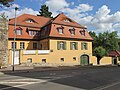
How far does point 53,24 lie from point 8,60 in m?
13.3

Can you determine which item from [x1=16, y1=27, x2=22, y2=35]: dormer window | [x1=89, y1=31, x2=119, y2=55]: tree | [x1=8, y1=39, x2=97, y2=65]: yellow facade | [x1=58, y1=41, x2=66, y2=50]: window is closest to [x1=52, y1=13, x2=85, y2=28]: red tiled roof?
[x1=8, y1=39, x2=97, y2=65]: yellow facade

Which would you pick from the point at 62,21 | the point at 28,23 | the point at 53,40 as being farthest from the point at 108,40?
the point at 28,23

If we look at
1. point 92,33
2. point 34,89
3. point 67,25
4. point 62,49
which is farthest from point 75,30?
point 34,89

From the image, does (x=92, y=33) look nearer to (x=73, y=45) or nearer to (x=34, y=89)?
(x=73, y=45)

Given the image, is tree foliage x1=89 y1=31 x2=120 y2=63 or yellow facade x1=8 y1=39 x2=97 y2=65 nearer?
yellow facade x1=8 y1=39 x2=97 y2=65

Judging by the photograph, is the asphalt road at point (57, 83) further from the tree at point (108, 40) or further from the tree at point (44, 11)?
the tree at point (44, 11)

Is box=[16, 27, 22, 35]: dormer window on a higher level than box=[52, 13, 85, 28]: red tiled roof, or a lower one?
lower

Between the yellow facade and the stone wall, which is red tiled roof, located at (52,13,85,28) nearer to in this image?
the yellow facade

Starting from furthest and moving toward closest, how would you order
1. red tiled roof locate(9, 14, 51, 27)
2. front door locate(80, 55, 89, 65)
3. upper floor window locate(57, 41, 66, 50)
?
front door locate(80, 55, 89, 65)
red tiled roof locate(9, 14, 51, 27)
upper floor window locate(57, 41, 66, 50)

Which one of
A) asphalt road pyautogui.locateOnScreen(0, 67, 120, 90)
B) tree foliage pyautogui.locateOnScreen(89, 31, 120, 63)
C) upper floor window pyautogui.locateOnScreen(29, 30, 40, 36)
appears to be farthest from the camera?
tree foliage pyautogui.locateOnScreen(89, 31, 120, 63)

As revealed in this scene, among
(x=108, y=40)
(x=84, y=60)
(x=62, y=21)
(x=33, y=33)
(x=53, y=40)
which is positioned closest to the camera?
(x=53, y=40)

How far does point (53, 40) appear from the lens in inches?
1941

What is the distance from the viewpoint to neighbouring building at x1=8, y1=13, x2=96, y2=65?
1908 inches

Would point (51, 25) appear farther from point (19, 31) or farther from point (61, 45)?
point (19, 31)
